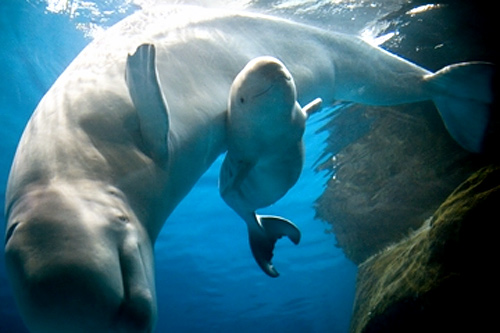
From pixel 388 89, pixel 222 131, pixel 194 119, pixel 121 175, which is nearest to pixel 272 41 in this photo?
pixel 222 131

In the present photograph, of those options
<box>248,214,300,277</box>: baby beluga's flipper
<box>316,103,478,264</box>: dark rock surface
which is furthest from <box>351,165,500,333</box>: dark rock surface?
<box>316,103,478,264</box>: dark rock surface

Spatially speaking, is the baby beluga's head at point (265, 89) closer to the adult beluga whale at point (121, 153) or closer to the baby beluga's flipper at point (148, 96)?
the adult beluga whale at point (121, 153)

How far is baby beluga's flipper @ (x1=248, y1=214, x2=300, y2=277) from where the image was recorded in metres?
5.53

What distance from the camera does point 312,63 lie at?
433 cm

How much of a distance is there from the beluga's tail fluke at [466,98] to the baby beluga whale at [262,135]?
9.53 feet

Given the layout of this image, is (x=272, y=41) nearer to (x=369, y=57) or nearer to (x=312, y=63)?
(x=312, y=63)

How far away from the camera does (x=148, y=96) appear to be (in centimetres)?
239

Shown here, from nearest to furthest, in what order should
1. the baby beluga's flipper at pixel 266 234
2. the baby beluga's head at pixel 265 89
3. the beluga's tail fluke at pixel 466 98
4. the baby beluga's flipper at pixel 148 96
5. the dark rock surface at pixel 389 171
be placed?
the baby beluga's flipper at pixel 148 96 → the baby beluga's head at pixel 265 89 → the beluga's tail fluke at pixel 466 98 → the baby beluga's flipper at pixel 266 234 → the dark rock surface at pixel 389 171

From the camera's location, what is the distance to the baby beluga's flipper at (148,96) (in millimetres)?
2377

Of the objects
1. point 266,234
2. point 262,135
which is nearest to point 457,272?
point 266,234

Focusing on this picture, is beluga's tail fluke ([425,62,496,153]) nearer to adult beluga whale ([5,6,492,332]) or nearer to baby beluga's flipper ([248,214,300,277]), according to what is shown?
adult beluga whale ([5,6,492,332])

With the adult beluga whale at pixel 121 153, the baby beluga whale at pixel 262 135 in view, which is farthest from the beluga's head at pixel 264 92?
the adult beluga whale at pixel 121 153

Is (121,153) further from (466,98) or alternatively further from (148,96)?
(466,98)

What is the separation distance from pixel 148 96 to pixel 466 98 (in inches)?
207
